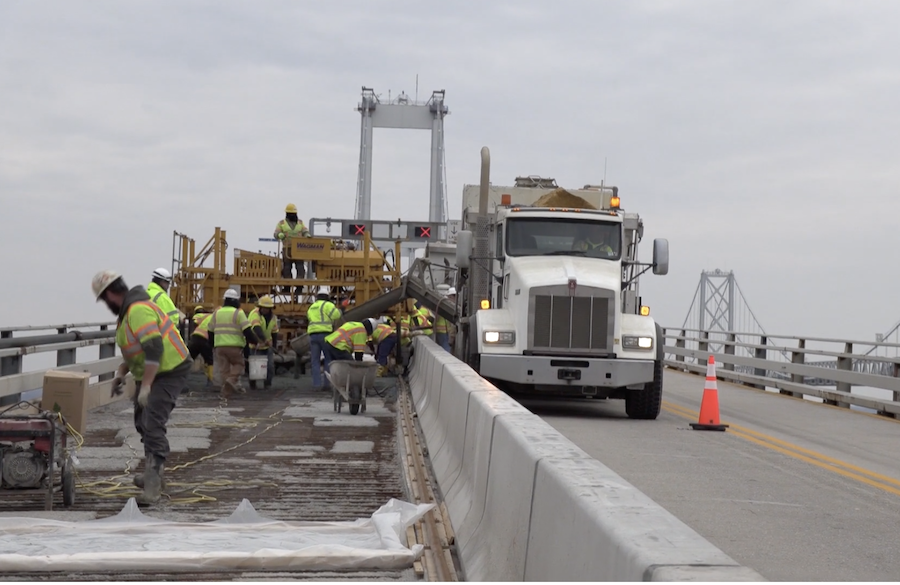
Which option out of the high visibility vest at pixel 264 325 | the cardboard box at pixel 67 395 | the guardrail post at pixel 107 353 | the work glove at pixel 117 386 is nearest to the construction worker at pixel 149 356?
the work glove at pixel 117 386

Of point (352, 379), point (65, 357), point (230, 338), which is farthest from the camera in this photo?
point (230, 338)

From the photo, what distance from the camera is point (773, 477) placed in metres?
11.3

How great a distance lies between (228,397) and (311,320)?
2.29 metres

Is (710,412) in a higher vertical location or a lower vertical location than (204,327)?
lower

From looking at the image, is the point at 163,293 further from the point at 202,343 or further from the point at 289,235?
the point at 289,235

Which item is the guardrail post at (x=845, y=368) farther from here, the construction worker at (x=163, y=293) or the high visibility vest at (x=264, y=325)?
the construction worker at (x=163, y=293)

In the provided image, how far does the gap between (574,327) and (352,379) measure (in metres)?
3.19

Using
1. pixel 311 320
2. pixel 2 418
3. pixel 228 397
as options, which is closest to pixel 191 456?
pixel 2 418

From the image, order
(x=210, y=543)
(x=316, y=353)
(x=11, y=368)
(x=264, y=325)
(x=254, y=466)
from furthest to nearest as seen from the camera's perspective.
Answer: (x=264, y=325)
(x=316, y=353)
(x=11, y=368)
(x=254, y=466)
(x=210, y=543)

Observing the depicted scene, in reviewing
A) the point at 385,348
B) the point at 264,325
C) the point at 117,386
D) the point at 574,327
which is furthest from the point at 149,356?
the point at 385,348

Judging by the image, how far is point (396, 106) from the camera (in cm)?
6881

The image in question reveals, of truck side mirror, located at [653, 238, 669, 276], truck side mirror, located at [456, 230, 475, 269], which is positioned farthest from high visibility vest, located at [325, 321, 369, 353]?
truck side mirror, located at [653, 238, 669, 276]

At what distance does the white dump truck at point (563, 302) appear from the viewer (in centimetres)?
1655

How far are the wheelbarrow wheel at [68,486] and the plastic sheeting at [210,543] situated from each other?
0.73 m
